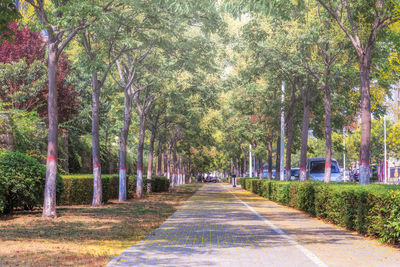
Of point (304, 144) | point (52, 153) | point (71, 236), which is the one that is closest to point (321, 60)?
point (304, 144)

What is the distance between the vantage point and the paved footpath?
A: 7.66 metres

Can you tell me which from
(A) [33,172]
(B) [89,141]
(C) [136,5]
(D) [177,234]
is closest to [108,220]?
(A) [33,172]

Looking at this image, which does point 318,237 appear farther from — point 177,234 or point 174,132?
point 174,132

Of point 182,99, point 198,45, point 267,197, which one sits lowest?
point 267,197

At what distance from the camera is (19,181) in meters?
14.7

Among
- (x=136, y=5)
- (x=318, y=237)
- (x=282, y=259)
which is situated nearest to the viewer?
(x=282, y=259)

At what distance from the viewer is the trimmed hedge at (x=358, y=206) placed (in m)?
9.64

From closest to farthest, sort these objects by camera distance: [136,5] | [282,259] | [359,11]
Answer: [282,259]
[359,11]
[136,5]

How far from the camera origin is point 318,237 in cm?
1098

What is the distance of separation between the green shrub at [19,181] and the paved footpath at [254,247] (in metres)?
4.69

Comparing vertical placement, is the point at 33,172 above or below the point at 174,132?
below

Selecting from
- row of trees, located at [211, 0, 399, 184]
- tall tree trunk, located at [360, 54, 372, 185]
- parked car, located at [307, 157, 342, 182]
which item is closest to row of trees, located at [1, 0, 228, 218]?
row of trees, located at [211, 0, 399, 184]

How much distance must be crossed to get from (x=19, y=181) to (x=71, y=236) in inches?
192

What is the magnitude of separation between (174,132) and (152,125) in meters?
12.6
